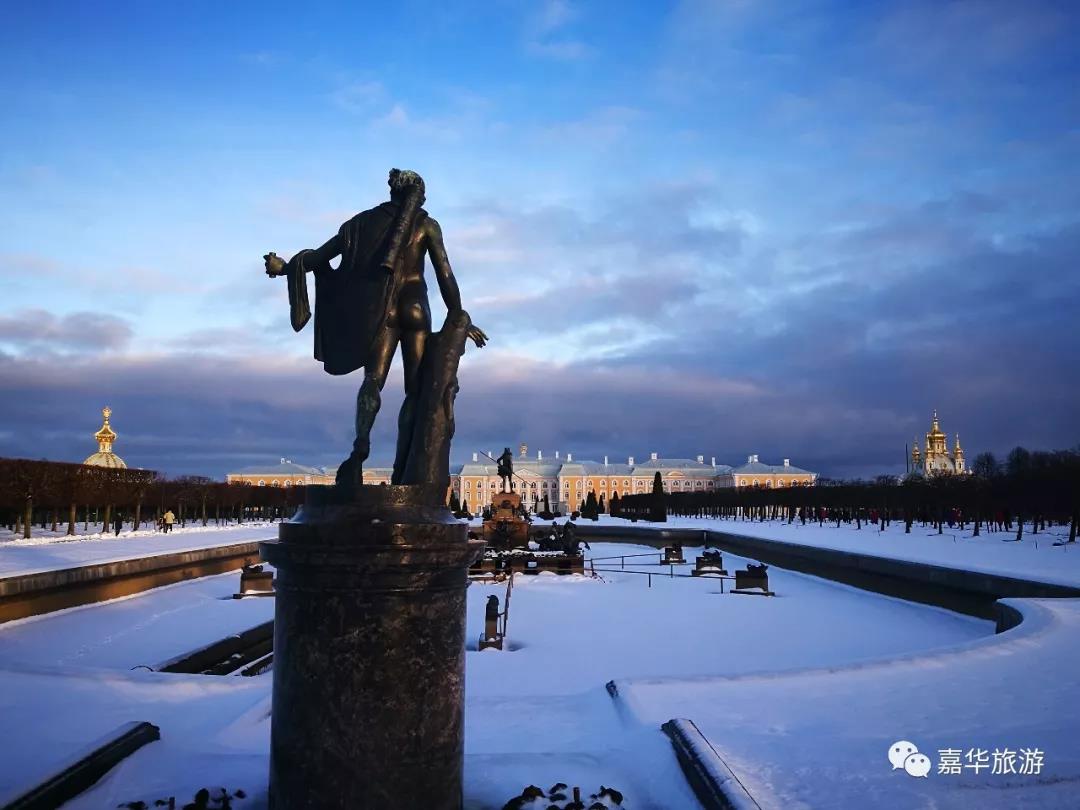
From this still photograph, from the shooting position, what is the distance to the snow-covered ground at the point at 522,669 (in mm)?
4816

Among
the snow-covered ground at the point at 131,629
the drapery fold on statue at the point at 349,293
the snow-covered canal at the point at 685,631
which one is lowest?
the snow-covered ground at the point at 131,629

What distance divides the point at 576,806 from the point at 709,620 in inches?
409

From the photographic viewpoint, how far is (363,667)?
12.2 ft

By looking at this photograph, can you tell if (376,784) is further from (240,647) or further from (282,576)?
(240,647)

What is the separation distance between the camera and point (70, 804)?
4266 mm

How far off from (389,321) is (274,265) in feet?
2.66

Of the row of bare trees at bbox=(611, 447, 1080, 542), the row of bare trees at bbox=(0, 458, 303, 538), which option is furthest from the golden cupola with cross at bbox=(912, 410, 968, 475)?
the row of bare trees at bbox=(0, 458, 303, 538)

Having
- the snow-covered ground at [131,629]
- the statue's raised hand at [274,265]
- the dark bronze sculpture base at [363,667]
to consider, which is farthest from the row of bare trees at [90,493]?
the dark bronze sculpture base at [363,667]

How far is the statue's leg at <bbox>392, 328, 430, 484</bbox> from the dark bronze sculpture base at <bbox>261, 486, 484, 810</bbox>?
1062mm

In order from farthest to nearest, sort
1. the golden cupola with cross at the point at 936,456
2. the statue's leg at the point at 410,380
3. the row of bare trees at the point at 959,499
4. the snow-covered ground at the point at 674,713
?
the golden cupola with cross at the point at 936,456
the row of bare trees at the point at 959,499
the statue's leg at the point at 410,380
the snow-covered ground at the point at 674,713

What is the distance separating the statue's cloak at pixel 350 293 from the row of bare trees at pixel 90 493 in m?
32.2

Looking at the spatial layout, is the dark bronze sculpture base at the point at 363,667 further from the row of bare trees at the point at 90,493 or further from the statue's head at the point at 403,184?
the row of bare trees at the point at 90,493

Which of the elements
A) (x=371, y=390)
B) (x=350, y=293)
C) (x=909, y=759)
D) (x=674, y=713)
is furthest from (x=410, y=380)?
(x=909, y=759)

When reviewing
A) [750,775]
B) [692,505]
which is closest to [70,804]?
[750,775]
